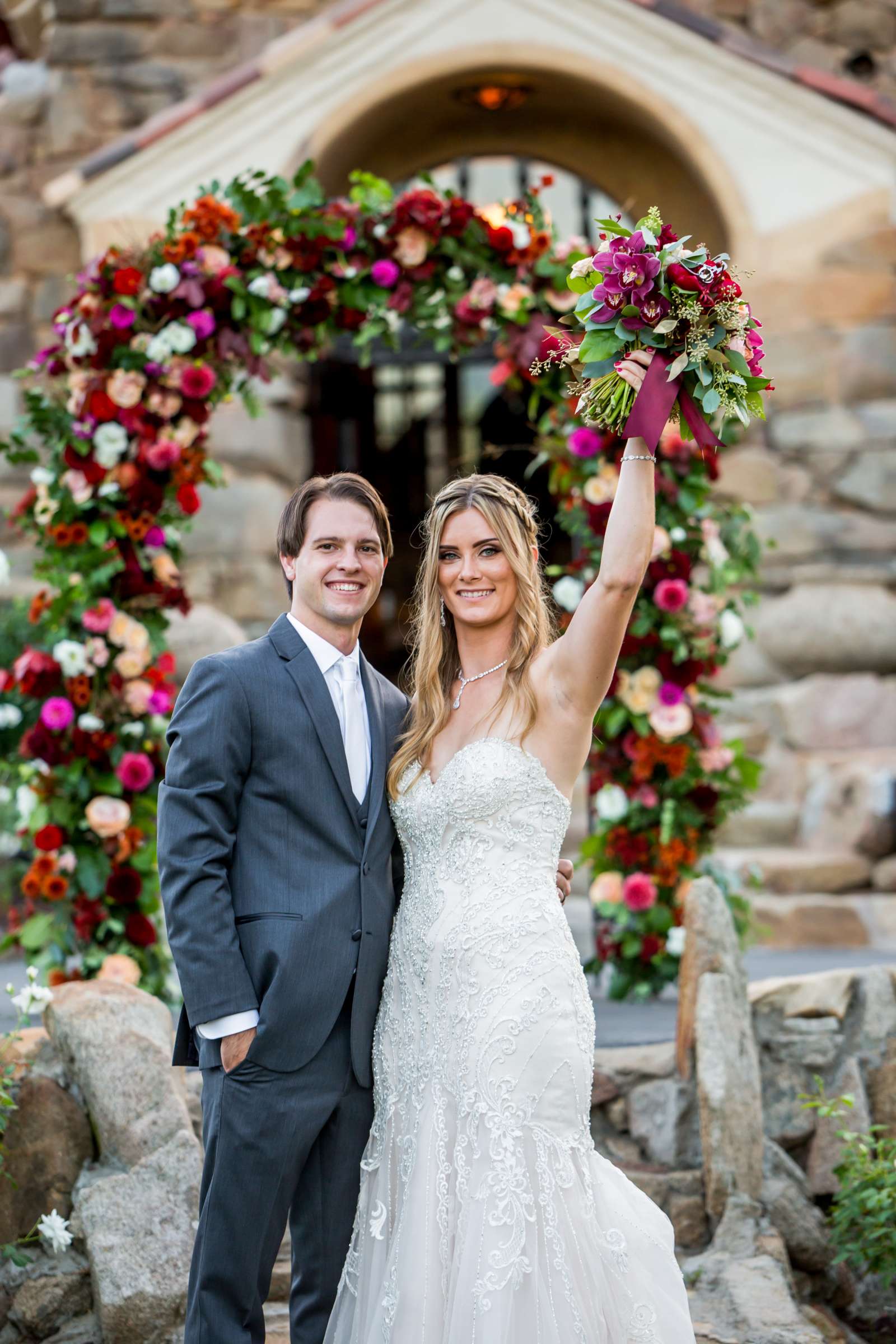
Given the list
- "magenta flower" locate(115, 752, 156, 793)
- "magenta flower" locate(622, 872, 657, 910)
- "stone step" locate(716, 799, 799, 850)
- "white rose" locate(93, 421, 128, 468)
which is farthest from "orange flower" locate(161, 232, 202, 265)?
"stone step" locate(716, 799, 799, 850)

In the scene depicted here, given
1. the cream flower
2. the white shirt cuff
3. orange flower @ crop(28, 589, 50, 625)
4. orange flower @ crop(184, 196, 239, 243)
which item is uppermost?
orange flower @ crop(184, 196, 239, 243)

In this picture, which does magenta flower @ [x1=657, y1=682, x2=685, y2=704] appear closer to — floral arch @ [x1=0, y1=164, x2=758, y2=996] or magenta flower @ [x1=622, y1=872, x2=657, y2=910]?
floral arch @ [x1=0, y1=164, x2=758, y2=996]

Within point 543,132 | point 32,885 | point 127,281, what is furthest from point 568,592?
point 543,132

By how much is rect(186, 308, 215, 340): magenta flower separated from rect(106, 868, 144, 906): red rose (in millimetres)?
1890

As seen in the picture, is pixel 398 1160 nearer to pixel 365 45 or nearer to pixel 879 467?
pixel 879 467

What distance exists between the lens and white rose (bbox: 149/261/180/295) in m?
4.61

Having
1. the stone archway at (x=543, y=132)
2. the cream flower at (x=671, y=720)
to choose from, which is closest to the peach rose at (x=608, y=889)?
the cream flower at (x=671, y=720)

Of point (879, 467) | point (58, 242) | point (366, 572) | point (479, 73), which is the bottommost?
point (366, 572)

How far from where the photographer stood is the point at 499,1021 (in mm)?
2582

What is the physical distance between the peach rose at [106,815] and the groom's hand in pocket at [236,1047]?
7.23ft

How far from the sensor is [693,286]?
254cm

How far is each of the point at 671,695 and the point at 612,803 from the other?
0.46 m

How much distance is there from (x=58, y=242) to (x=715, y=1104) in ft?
19.5

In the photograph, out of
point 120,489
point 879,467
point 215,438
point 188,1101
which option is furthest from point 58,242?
point 188,1101
